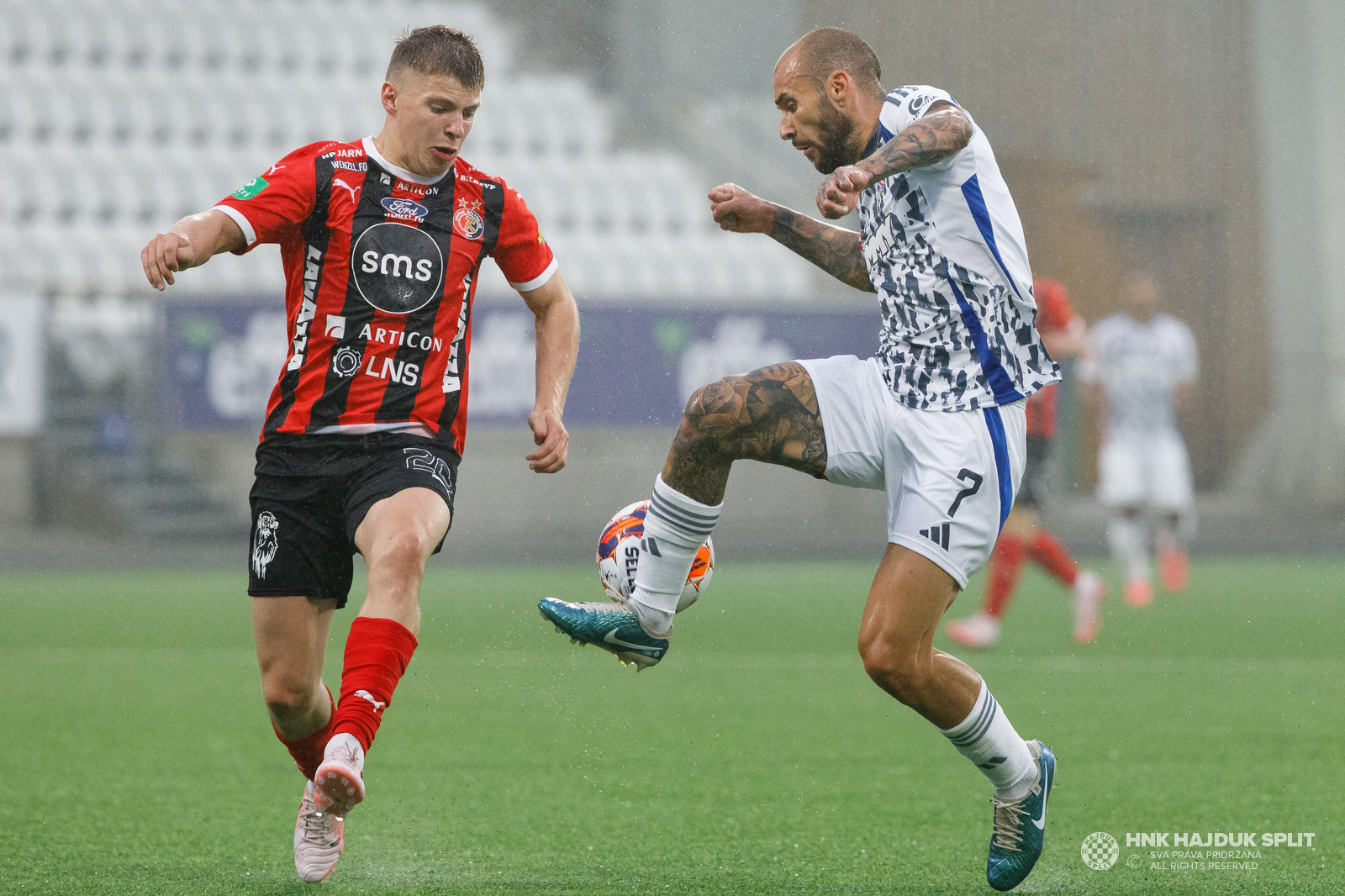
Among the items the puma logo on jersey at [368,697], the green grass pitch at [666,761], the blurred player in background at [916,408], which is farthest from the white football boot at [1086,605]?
the puma logo on jersey at [368,697]

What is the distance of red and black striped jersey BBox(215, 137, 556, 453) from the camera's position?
10.2ft

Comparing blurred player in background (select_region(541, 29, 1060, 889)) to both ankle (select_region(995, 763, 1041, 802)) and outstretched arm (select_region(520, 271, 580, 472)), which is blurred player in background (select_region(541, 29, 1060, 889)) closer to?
ankle (select_region(995, 763, 1041, 802))

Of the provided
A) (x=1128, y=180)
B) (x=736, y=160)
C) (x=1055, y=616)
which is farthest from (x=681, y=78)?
(x=1055, y=616)

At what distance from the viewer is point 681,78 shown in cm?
1023

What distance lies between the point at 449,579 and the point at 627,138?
480 cm

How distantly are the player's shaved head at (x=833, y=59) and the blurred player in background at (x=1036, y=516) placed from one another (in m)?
3.62

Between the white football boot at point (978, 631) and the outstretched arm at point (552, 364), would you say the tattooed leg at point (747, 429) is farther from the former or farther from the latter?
the white football boot at point (978, 631)

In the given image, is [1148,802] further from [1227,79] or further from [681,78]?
[681,78]

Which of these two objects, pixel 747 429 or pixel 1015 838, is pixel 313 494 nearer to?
pixel 747 429

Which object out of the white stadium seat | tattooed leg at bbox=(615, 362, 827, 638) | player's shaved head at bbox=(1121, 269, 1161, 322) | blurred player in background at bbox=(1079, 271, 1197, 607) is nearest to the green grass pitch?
tattooed leg at bbox=(615, 362, 827, 638)

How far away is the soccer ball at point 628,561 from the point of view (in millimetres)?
3363

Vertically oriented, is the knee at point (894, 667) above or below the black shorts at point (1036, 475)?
above

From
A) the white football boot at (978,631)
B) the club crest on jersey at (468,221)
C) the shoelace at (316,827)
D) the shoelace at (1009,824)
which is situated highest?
the club crest on jersey at (468,221)

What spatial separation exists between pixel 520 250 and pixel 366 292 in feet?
1.43
